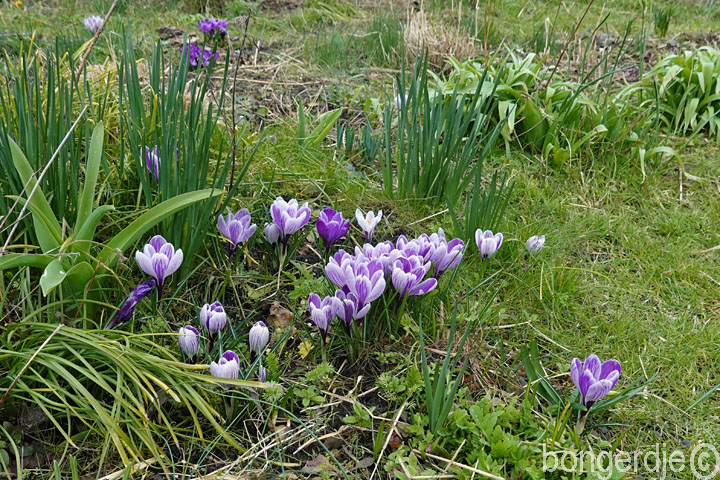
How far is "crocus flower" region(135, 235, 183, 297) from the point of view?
180 cm

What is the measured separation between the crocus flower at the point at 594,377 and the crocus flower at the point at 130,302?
50.5 inches

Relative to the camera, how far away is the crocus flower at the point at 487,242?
2.21 meters

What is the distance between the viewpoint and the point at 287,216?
2.11 metres

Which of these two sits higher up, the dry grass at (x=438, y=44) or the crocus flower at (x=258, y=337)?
the dry grass at (x=438, y=44)

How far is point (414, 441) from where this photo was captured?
5.64 feet

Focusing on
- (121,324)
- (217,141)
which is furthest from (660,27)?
(121,324)

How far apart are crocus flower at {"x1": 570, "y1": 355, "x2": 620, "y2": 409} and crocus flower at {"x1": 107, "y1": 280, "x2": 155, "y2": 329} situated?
4.21 ft

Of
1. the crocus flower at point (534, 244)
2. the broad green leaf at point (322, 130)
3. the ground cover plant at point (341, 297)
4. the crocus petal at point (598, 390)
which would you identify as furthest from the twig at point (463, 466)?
the broad green leaf at point (322, 130)

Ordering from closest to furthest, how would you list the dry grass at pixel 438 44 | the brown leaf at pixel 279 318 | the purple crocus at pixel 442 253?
1. the purple crocus at pixel 442 253
2. the brown leaf at pixel 279 318
3. the dry grass at pixel 438 44

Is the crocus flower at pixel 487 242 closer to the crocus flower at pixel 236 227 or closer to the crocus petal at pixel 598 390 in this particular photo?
the crocus petal at pixel 598 390

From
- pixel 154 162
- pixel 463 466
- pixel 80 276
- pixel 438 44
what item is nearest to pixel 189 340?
pixel 80 276

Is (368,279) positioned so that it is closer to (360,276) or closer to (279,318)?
(360,276)

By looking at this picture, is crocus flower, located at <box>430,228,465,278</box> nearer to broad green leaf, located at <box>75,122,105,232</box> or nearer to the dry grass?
broad green leaf, located at <box>75,122,105,232</box>

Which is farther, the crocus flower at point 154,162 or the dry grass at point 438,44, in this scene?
the dry grass at point 438,44
